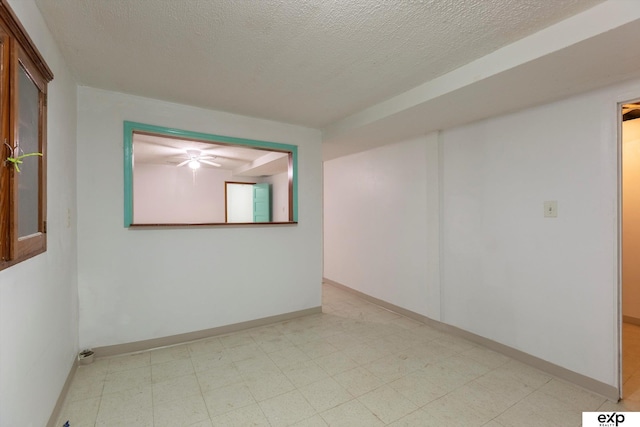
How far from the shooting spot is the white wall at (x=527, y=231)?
6.54ft

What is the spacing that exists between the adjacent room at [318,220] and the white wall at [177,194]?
11.4 ft

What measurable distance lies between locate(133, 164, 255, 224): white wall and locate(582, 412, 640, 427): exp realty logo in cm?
628

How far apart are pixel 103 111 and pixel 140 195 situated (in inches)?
149

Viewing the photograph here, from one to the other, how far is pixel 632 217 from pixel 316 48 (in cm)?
396

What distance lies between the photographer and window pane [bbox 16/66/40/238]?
1.24m

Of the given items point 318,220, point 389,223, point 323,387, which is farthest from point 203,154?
point 323,387

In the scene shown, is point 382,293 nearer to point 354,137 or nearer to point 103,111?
point 354,137

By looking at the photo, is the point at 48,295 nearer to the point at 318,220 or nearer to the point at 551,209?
the point at 318,220

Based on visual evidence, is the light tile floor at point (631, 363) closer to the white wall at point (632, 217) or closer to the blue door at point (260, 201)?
the white wall at point (632, 217)

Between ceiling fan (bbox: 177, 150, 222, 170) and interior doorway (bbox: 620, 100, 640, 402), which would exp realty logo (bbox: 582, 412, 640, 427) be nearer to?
interior doorway (bbox: 620, 100, 640, 402)

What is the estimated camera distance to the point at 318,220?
11.9 ft

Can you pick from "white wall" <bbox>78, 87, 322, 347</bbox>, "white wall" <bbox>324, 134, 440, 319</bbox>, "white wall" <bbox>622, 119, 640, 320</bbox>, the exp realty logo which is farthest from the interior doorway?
"white wall" <bbox>78, 87, 322, 347</bbox>

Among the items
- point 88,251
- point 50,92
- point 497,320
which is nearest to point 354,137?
point 497,320

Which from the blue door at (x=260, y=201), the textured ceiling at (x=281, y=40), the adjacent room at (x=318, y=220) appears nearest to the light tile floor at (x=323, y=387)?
the adjacent room at (x=318, y=220)
